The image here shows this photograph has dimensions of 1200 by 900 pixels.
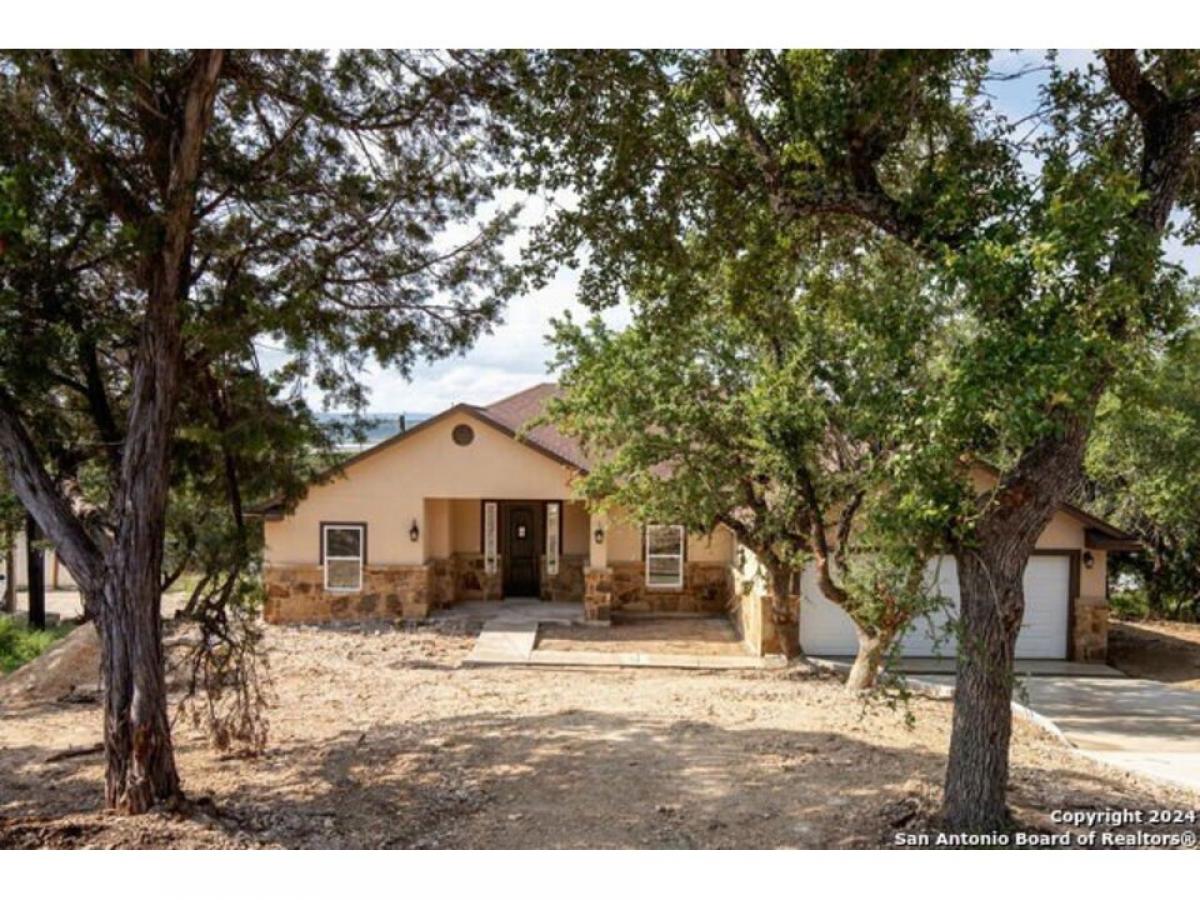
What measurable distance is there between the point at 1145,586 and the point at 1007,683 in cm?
1704

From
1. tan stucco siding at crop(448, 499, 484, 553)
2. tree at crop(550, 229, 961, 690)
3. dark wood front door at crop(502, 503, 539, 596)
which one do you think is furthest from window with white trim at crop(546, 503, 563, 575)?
tree at crop(550, 229, 961, 690)

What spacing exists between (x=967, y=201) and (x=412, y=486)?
12999 millimetres

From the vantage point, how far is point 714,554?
1788cm

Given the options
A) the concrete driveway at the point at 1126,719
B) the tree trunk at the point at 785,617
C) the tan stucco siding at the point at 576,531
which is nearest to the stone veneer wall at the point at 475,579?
the tan stucco siding at the point at 576,531

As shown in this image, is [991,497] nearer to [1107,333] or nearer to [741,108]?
[1107,333]

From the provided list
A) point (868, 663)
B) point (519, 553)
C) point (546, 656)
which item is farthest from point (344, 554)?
point (868, 663)

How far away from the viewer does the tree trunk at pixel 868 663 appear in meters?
11.0

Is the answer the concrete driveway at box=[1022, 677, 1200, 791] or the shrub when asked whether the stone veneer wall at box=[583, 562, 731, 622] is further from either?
the shrub

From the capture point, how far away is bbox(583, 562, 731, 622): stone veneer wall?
1773 centimetres

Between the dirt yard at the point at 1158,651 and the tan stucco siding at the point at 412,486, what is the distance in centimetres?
1039

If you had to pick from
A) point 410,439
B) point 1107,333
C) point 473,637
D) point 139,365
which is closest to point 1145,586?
point 473,637

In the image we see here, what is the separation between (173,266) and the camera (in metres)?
6.37

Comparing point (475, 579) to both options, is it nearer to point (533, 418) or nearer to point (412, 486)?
point (412, 486)

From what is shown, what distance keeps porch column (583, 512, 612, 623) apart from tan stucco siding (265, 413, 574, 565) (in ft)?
3.23
